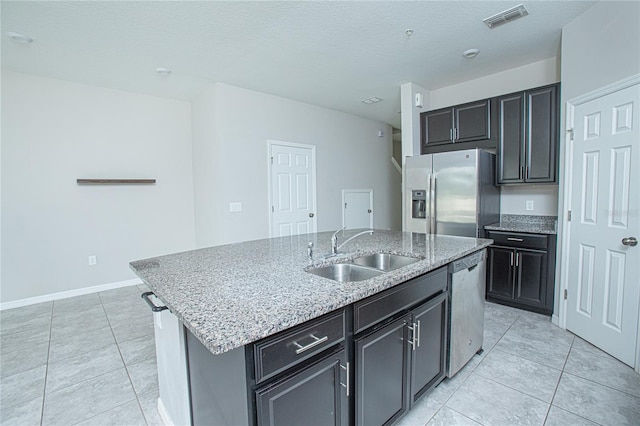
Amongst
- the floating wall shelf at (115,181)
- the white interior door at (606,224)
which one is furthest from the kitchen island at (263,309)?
the floating wall shelf at (115,181)

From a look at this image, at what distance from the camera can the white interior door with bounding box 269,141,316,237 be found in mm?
4430

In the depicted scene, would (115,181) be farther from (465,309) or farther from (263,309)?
(465,309)

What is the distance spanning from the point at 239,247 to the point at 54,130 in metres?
3.41

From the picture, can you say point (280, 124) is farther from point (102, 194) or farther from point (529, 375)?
point (529, 375)

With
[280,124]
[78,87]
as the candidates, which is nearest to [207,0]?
[280,124]

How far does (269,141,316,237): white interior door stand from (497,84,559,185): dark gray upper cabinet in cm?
269

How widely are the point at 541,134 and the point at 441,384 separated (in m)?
2.76

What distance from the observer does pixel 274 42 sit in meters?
2.91

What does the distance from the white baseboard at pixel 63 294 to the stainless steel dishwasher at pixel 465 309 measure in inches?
172

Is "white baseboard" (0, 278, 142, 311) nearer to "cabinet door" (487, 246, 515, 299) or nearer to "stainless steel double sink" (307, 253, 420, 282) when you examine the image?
"stainless steel double sink" (307, 253, 420, 282)

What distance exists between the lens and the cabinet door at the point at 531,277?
302 cm

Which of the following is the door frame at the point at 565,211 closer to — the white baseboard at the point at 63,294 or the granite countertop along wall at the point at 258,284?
the granite countertop along wall at the point at 258,284

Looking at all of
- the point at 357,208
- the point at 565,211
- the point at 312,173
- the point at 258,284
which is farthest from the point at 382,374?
the point at 357,208

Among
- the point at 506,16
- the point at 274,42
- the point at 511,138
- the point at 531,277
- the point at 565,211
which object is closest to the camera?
the point at 506,16
